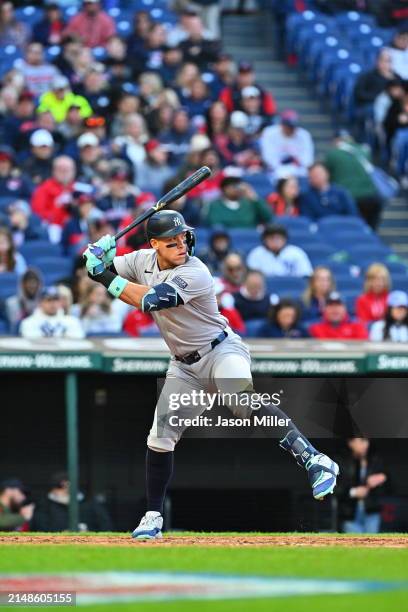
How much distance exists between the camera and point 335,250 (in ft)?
48.0

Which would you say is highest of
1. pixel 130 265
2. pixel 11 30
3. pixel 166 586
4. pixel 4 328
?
pixel 130 265

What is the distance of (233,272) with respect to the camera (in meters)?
12.8

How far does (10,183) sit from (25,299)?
2433 mm

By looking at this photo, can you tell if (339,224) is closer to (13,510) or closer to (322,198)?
(322,198)

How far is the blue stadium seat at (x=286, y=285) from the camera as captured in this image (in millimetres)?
13336

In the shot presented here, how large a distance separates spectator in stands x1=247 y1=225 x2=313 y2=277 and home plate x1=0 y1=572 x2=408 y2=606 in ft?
23.0

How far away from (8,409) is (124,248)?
2.37m

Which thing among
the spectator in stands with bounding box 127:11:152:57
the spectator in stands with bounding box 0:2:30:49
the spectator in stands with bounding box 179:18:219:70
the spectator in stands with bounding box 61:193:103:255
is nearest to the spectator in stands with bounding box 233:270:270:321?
the spectator in stands with bounding box 61:193:103:255

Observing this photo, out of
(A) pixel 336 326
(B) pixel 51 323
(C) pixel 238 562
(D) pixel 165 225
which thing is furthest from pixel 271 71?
(C) pixel 238 562

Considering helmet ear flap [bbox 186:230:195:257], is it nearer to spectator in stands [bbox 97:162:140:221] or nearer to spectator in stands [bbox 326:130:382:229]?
spectator in stands [bbox 97:162:140:221]

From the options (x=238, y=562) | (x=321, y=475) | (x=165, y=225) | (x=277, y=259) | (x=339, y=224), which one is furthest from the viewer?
(x=339, y=224)

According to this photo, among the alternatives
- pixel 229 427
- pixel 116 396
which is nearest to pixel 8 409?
pixel 116 396

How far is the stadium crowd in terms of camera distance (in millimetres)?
12391

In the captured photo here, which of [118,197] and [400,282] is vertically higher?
[118,197]
